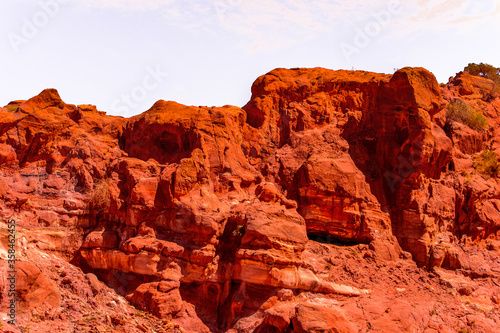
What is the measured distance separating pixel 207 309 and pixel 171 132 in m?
8.10

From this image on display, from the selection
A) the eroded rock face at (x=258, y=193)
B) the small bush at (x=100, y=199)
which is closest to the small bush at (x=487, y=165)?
the eroded rock face at (x=258, y=193)

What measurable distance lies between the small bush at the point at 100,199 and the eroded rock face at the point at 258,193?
47 millimetres

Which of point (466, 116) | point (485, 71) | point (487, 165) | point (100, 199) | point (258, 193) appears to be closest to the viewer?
point (100, 199)

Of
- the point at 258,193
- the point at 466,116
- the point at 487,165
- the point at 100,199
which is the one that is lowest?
the point at 100,199

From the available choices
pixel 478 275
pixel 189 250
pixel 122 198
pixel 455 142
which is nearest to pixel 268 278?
pixel 189 250

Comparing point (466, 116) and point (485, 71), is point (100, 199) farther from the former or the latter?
point (485, 71)

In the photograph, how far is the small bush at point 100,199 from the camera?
21.2m

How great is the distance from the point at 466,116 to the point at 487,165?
3.07 m

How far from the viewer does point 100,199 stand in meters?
21.3

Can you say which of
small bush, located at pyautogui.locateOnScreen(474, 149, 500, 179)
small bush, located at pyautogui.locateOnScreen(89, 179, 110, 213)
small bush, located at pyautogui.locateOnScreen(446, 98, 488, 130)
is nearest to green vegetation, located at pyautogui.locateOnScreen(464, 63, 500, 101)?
small bush, located at pyautogui.locateOnScreen(446, 98, 488, 130)

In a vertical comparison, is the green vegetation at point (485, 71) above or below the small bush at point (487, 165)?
above

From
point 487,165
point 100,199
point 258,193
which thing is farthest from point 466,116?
point 100,199

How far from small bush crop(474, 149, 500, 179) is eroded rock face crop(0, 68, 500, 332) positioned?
37 centimetres

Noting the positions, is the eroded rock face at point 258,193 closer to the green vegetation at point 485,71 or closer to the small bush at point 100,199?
the small bush at point 100,199
